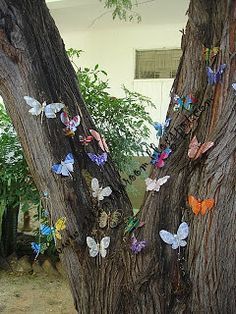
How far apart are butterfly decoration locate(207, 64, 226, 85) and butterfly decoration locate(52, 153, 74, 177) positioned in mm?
544

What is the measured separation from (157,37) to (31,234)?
11.3ft

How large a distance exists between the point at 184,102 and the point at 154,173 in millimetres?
266

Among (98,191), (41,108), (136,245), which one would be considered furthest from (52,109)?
(136,245)

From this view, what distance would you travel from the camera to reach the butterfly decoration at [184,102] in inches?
54.4

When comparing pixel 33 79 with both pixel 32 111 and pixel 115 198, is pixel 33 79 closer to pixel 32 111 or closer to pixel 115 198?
pixel 32 111

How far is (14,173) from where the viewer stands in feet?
10.5

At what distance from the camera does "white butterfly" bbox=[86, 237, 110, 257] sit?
142cm

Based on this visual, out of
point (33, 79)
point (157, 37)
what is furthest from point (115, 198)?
point (157, 37)

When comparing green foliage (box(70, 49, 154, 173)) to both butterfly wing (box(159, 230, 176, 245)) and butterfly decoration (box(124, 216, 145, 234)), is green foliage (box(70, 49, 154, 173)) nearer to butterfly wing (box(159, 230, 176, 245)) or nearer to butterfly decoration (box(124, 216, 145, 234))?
butterfly decoration (box(124, 216, 145, 234))

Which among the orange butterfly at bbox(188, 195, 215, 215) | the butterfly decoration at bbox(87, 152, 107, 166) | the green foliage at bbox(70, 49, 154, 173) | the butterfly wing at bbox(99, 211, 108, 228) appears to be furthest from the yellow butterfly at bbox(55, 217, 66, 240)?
the green foliage at bbox(70, 49, 154, 173)

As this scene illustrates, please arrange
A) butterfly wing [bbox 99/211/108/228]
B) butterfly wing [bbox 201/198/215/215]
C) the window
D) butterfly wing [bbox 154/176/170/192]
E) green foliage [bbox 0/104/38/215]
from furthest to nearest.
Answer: the window → green foliage [bbox 0/104/38/215] → butterfly wing [bbox 99/211/108/228] → butterfly wing [bbox 154/176/170/192] → butterfly wing [bbox 201/198/215/215]

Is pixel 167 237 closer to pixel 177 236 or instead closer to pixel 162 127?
pixel 177 236

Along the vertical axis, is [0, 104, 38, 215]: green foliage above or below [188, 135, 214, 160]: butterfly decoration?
below

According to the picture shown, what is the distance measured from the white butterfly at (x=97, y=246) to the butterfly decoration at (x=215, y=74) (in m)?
0.64
